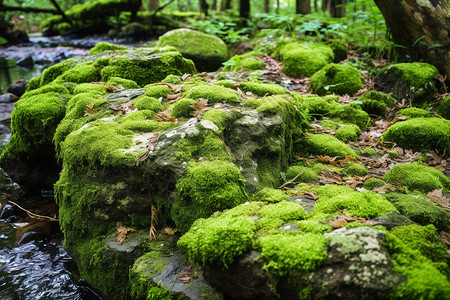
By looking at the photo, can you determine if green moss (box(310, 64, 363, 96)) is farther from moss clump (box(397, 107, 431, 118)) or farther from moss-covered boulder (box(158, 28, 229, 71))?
moss-covered boulder (box(158, 28, 229, 71))

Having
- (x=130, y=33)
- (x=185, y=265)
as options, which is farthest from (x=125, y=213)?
(x=130, y=33)

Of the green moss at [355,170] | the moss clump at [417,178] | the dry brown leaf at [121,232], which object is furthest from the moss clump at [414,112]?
the dry brown leaf at [121,232]

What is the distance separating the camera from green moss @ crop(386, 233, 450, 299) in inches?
65.8

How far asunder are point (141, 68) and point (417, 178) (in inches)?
183

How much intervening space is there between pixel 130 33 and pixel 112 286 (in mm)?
21065

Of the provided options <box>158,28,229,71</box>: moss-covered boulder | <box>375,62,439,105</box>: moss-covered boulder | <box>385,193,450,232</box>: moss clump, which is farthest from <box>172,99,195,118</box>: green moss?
<box>158,28,229,71</box>: moss-covered boulder

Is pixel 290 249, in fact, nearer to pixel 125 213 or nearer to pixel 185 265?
pixel 185 265

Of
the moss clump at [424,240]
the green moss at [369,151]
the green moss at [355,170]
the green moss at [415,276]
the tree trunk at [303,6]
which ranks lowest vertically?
the green moss at [369,151]

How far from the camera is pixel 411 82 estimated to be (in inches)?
239

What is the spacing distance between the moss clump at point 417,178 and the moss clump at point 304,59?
4481 mm

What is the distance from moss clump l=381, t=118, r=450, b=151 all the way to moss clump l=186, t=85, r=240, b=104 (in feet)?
7.80

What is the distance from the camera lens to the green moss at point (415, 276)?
1.67 m

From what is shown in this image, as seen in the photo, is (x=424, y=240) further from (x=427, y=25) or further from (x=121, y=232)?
(x=427, y=25)

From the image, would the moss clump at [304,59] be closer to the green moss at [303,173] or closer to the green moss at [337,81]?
the green moss at [337,81]
